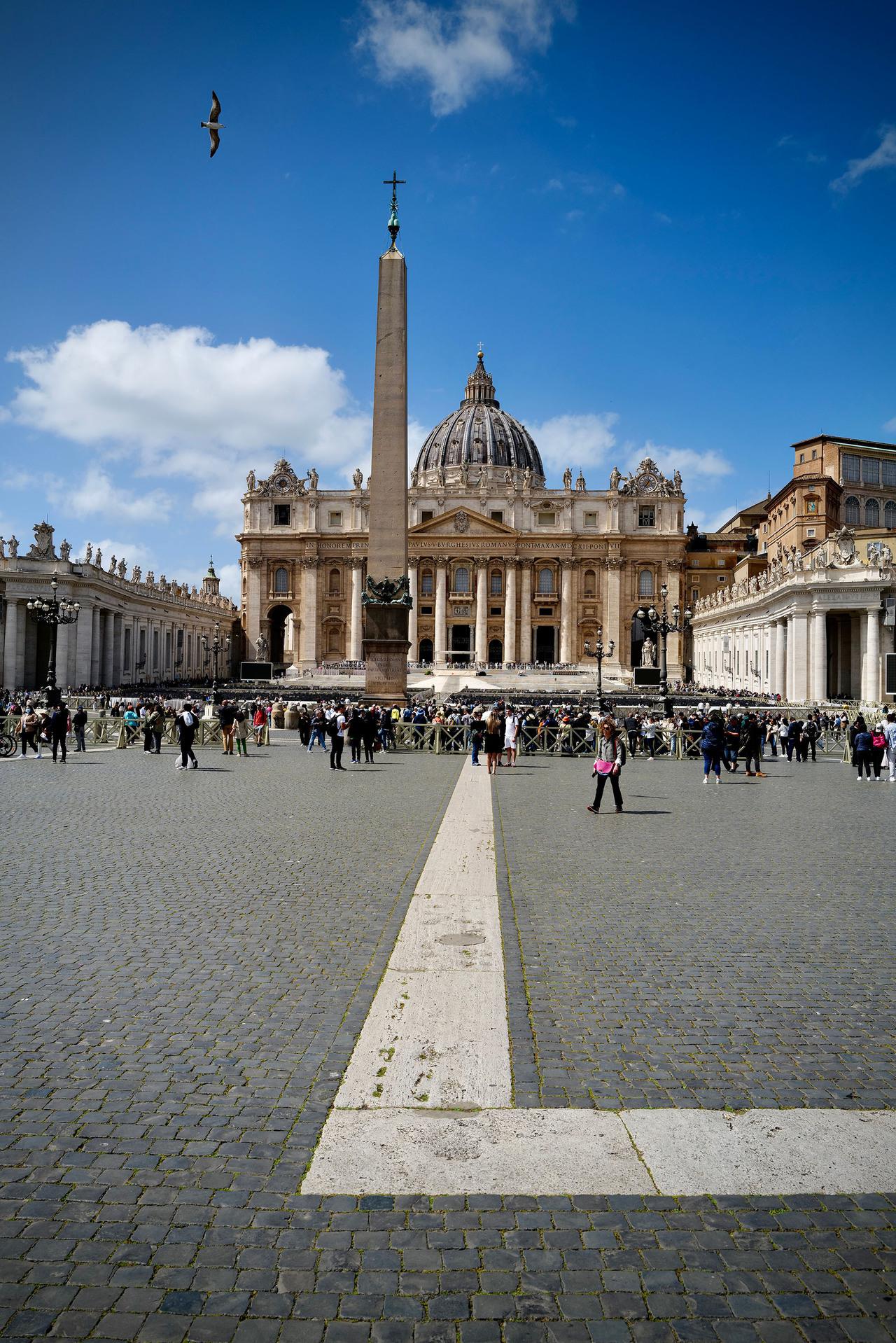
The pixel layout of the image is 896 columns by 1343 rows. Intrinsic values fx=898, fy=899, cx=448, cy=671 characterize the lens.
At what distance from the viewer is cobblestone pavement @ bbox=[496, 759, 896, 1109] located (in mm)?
4535

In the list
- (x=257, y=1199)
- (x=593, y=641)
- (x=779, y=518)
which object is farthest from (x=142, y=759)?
(x=593, y=641)

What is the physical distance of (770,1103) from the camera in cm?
425

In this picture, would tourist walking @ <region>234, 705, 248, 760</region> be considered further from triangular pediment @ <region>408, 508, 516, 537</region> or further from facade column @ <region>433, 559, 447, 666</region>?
triangular pediment @ <region>408, 508, 516, 537</region>

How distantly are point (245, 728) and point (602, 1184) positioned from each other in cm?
2142

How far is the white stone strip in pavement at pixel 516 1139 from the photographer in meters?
3.60

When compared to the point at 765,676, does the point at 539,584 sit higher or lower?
higher

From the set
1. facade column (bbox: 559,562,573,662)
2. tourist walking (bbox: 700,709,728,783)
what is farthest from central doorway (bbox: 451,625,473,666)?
tourist walking (bbox: 700,709,728,783)

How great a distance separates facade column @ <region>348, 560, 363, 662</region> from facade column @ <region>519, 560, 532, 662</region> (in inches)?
615

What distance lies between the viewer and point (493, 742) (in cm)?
1955

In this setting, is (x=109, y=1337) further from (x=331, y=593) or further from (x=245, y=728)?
(x=331, y=593)

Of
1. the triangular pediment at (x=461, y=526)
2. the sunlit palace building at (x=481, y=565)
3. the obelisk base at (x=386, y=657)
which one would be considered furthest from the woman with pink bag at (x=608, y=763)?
the triangular pediment at (x=461, y=526)

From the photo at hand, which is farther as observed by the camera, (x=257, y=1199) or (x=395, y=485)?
(x=395, y=485)

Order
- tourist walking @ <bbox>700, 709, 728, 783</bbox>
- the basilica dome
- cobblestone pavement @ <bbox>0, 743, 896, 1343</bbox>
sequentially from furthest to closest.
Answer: the basilica dome < tourist walking @ <bbox>700, 709, 728, 783</bbox> < cobblestone pavement @ <bbox>0, 743, 896, 1343</bbox>

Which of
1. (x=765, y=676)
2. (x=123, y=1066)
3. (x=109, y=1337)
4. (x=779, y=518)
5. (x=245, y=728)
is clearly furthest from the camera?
(x=779, y=518)
